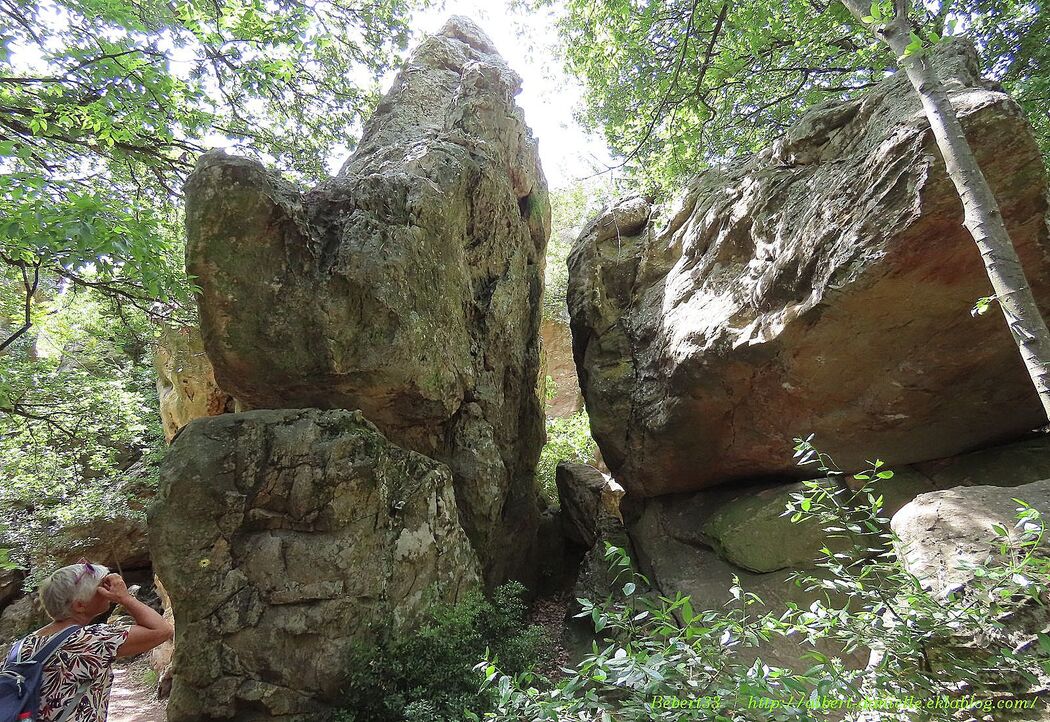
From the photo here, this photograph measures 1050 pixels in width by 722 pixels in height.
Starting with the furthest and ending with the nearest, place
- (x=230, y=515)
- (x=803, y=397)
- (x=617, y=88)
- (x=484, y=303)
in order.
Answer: (x=484, y=303) → (x=617, y=88) → (x=803, y=397) → (x=230, y=515)

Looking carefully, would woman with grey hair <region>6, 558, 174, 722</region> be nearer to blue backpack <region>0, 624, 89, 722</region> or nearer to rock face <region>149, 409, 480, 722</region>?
blue backpack <region>0, 624, 89, 722</region>

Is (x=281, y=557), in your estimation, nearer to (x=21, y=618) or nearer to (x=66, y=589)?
(x=66, y=589)

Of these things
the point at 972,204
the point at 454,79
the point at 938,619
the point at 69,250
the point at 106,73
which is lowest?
the point at 938,619

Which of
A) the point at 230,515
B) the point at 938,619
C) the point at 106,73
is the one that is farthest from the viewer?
the point at 230,515

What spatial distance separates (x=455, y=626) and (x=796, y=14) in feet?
31.1

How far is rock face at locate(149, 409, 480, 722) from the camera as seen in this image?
480 centimetres

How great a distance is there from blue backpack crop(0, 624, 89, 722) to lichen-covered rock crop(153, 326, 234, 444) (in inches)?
256

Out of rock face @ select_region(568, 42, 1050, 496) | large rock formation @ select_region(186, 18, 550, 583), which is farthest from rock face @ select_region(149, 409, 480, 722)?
rock face @ select_region(568, 42, 1050, 496)

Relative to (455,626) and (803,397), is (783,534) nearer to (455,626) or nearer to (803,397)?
(803,397)

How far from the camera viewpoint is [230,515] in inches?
203

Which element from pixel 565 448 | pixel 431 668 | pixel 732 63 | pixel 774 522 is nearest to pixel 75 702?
pixel 431 668

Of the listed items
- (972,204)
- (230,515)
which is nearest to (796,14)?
(972,204)

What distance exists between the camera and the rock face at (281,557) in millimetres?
4805

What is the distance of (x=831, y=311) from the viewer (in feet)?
16.8
